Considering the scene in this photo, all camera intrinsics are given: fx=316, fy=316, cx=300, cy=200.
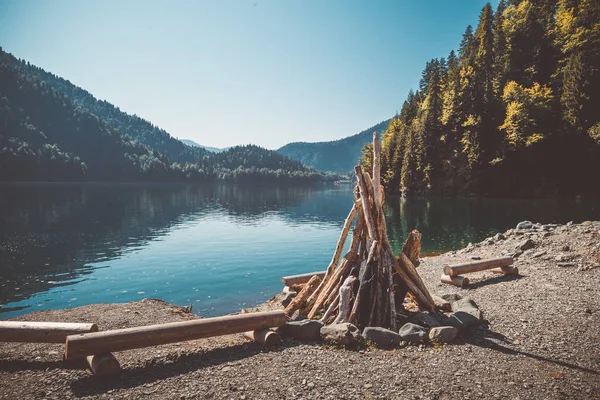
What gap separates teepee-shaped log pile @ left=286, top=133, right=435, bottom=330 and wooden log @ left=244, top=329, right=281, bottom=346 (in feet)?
7.12

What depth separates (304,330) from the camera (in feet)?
31.1

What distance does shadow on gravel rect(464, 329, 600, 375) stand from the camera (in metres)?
7.51

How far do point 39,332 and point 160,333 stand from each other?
343 centimetres

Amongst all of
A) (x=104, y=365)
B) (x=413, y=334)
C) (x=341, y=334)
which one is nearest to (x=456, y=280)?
(x=413, y=334)

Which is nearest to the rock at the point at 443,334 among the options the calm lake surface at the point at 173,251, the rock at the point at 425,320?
the rock at the point at 425,320

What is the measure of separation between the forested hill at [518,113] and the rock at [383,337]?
8109cm

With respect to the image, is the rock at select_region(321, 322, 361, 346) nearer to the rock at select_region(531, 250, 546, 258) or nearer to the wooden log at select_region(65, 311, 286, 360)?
the wooden log at select_region(65, 311, 286, 360)

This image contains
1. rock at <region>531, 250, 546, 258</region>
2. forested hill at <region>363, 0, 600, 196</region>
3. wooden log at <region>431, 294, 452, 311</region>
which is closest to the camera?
wooden log at <region>431, 294, 452, 311</region>

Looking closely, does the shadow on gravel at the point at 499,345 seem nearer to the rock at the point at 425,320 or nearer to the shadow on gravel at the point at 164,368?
the rock at the point at 425,320

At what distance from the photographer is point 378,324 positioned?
1018 centimetres

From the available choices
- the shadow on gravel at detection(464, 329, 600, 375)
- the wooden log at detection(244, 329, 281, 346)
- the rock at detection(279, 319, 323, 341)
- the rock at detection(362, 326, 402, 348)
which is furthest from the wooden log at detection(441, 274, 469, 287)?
the wooden log at detection(244, 329, 281, 346)

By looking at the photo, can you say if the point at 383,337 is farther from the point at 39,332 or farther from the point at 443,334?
the point at 39,332

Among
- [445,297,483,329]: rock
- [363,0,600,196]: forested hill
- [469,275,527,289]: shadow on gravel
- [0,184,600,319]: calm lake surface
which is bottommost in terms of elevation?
[0,184,600,319]: calm lake surface

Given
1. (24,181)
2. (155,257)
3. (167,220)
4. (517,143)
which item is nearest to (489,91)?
(517,143)
